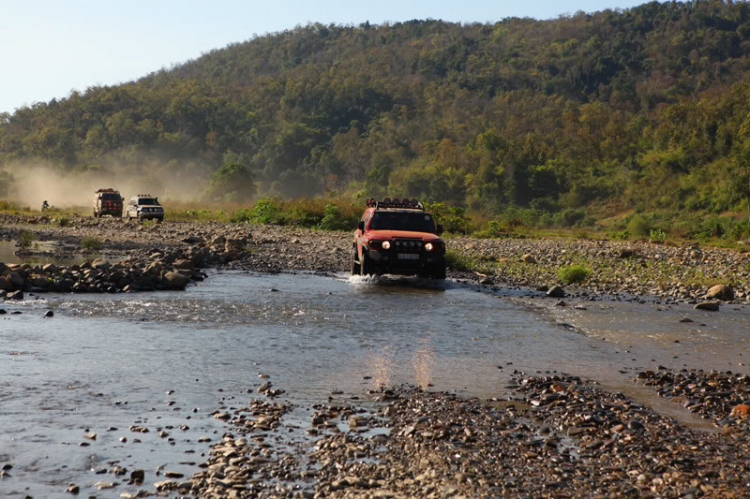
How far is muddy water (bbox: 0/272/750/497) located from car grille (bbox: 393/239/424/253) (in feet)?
5.03

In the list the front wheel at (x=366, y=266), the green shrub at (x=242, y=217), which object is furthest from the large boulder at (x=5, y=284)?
the green shrub at (x=242, y=217)

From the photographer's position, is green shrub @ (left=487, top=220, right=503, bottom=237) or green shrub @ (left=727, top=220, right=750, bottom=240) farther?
green shrub @ (left=487, top=220, right=503, bottom=237)

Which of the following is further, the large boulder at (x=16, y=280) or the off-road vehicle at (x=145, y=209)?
the off-road vehicle at (x=145, y=209)

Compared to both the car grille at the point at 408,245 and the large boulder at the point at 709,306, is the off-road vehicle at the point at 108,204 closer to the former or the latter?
the car grille at the point at 408,245

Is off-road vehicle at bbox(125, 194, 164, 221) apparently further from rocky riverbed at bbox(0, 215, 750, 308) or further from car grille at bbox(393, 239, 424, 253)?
car grille at bbox(393, 239, 424, 253)

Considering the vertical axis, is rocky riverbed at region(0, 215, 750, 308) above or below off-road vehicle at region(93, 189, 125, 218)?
below

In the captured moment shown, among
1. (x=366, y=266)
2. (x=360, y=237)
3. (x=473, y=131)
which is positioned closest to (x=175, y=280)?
(x=366, y=266)

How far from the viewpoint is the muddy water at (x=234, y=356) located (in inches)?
264

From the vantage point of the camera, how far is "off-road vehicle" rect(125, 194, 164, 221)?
160 feet

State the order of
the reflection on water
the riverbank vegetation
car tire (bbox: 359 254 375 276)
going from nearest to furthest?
car tire (bbox: 359 254 375 276) < the reflection on water < the riverbank vegetation

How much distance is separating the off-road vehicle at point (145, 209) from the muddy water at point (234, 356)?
3279 centimetres

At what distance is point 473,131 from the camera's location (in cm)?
10506

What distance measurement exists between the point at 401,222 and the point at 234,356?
10385mm

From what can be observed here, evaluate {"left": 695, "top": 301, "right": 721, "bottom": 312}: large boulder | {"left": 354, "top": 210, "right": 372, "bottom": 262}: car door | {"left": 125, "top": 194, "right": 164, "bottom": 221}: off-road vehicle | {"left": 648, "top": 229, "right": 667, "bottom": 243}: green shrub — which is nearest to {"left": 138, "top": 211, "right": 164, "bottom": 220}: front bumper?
{"left": 125, "top": 194, "right": 164, "bottom": 221}: off-road vehicle
